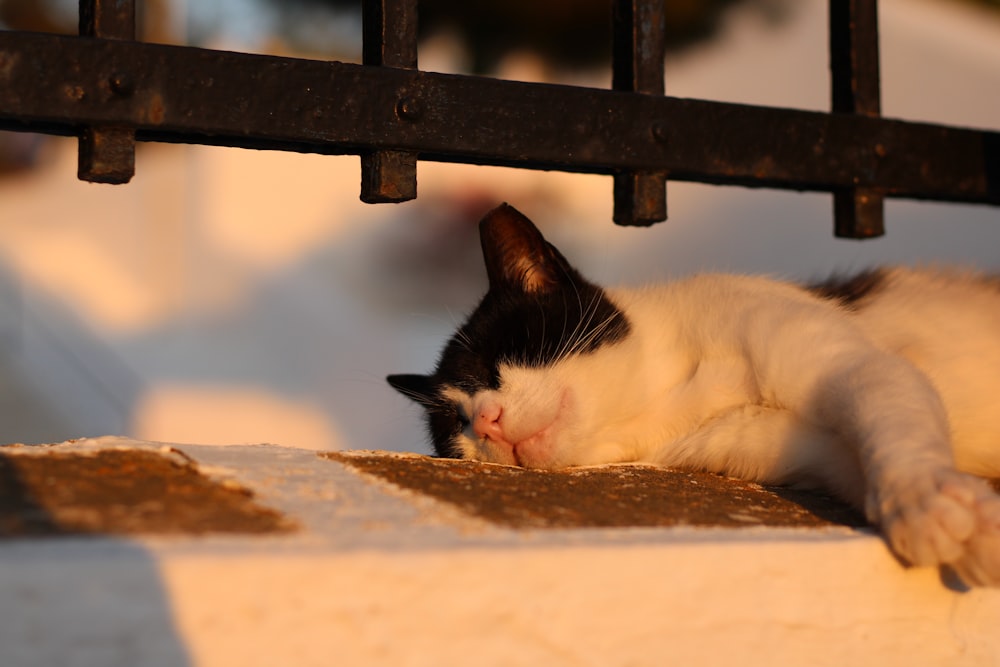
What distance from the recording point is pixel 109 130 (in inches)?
58.6

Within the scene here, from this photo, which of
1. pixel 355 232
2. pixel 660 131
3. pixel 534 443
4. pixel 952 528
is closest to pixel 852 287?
pixel 660 131

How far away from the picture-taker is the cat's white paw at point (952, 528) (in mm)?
1128

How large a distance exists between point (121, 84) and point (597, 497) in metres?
0.87

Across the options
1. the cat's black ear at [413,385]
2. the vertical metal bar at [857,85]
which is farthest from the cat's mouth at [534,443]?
the vertical metal bar at [857,85]

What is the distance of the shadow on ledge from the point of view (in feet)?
3.86

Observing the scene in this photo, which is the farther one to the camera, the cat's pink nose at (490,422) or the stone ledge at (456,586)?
the cat's pink nose at (490,422)

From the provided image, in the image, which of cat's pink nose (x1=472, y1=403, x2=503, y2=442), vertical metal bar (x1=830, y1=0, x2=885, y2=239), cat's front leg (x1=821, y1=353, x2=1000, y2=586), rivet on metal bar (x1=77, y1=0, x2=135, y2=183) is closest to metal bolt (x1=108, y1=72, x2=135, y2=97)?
rivet on metal bar (x1=77, y1=0, x2=135, y2=183)

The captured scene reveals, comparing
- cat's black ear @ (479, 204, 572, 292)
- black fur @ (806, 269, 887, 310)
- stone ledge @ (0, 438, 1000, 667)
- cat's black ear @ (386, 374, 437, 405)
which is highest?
cat's black ear @ (479, 204, 572, 292)

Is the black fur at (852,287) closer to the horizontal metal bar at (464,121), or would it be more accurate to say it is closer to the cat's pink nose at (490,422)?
the horizontal metal bar at (464,121)

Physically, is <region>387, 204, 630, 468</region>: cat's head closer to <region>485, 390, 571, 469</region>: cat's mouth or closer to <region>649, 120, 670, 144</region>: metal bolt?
<region>485, 390, 571, 469</region>: cat's mouth

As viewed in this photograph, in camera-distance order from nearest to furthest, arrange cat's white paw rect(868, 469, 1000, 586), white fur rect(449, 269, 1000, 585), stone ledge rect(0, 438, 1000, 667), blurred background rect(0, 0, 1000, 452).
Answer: stone ledge rect(0, 438, 1000, 667), cat's white paw rect(868, 469, 1000, 586), white fur rect(449, 269, 1000, 585), blurred background rect(0, 0, 1000, 452)

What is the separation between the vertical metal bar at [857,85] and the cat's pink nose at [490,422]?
30.6 inches

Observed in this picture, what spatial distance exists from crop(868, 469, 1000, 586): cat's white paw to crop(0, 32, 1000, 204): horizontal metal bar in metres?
0.82

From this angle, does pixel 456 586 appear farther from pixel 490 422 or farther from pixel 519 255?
pixel 519 255
